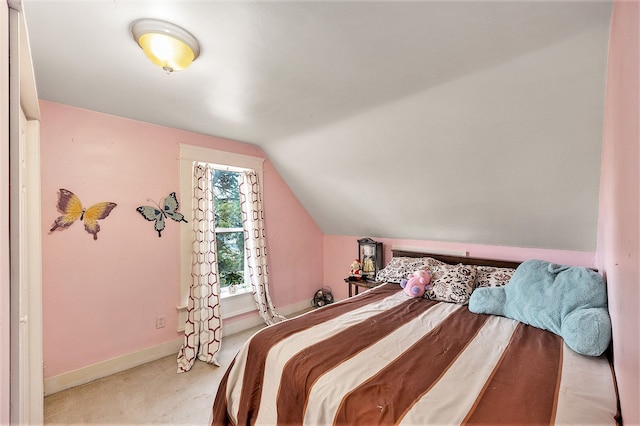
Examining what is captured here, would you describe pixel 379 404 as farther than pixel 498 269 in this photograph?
No

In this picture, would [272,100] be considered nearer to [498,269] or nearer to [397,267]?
[397,267]

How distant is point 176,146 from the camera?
8.54 feet

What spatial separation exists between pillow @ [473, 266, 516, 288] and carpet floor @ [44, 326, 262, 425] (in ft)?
7.84

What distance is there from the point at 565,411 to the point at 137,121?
3.28m

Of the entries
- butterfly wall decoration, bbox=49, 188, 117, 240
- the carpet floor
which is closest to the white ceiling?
butterfly wall decoration, bbox=49, 188, 117, 240

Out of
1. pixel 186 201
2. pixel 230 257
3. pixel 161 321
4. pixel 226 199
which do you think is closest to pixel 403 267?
pixel 230 257

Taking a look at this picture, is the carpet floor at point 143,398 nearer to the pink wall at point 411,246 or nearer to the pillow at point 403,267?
the pillow at point 403,267

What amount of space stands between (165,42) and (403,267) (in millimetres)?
2660

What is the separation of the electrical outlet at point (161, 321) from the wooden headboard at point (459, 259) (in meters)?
2.54

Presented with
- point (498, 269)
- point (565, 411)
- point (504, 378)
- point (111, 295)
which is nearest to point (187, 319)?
point (111, 295)

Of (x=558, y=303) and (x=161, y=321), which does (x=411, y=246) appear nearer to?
(x=558, y=303)

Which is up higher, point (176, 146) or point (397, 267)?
point (176, 146)

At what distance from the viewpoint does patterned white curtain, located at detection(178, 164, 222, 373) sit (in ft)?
8.13

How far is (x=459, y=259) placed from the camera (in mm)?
2834
